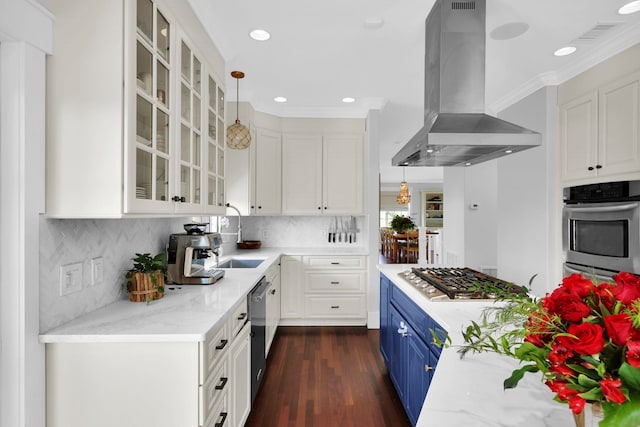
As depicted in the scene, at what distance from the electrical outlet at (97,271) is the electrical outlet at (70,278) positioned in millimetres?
84

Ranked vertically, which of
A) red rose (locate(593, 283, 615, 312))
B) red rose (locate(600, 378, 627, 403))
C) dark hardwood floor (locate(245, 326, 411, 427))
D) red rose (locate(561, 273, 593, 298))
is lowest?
dark hardwood floor (locate(245, 326, 411, 427))

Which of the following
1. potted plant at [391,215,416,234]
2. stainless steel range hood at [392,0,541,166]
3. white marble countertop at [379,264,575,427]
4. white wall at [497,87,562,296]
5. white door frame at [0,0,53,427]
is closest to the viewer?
white marble countertop at [379,264,575,427]

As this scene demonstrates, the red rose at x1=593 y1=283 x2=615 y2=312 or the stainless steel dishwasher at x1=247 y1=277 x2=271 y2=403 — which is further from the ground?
the red rose at x1=593 y1=283 x2=615 y2=312

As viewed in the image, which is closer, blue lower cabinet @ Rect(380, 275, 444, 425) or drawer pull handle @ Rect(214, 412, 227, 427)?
drawer pull handle @ Rect(214, 412, 227, 427)

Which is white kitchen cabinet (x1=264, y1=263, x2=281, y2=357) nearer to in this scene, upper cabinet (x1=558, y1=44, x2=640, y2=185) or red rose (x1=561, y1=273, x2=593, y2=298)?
red rose (x1=561, y1=273, x2=593, y2=298)

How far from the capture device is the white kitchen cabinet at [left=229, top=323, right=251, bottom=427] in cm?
176

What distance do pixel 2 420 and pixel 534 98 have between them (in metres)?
4.30

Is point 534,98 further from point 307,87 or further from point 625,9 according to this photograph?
point 307,87

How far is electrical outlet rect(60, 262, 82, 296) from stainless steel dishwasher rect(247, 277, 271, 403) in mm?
931

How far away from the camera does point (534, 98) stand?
3379mm

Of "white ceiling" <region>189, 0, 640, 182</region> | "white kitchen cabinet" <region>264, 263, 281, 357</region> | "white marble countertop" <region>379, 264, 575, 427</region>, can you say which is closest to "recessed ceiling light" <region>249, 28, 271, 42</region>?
"white ceiling" <region>189, 0, 640, 182</region>

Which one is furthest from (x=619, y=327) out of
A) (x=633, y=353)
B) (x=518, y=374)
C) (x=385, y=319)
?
(x=385, y=319)

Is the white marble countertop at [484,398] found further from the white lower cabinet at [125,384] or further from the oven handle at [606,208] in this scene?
the oven handle at [606,208]

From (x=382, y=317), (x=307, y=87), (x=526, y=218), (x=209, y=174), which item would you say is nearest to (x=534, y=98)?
(x=526, y=218)
